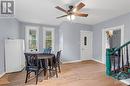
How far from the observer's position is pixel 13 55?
4922mm

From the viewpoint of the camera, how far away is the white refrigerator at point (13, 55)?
189 inches

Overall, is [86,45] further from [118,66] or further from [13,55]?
[13,55]

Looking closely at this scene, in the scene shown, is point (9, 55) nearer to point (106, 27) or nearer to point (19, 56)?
point (19, 56)

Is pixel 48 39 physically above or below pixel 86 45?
above

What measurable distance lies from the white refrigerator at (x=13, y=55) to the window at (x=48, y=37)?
2.36 metres

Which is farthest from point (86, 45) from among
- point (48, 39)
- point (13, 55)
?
point (13, 55)

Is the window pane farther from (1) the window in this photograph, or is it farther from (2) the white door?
(2) the white door

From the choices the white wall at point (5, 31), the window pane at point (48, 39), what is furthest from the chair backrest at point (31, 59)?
the window pane at point (48, 39)

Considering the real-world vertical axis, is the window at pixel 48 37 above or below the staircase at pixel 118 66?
above

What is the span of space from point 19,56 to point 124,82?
413 cm

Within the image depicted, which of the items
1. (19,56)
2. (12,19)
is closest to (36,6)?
(12,19)

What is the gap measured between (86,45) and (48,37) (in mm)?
2538

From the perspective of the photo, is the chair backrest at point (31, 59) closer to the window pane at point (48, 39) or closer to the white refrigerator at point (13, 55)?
the white refrigerator at point (13, 55)

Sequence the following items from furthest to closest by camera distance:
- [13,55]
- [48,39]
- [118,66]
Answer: [48,39] → [13,55] → [118,66]
